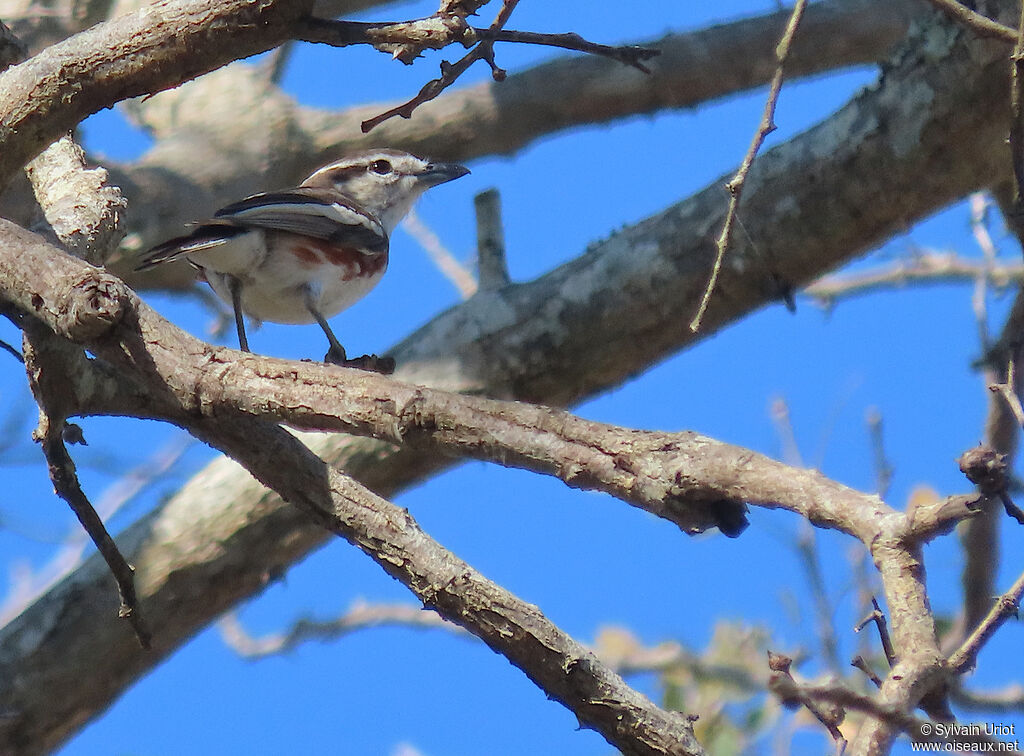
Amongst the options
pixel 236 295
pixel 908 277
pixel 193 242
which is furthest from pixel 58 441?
pixel 908 277

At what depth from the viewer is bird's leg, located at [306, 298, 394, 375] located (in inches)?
164

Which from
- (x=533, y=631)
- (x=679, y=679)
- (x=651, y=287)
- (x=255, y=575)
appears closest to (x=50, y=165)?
(x=255, y=575)

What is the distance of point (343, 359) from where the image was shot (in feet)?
15.1

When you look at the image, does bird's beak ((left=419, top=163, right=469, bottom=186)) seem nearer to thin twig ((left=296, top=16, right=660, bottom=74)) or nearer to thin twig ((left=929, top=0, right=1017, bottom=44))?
thin twig ((left=296, top=16, right=660, bottom=74))

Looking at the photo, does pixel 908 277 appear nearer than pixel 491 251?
No

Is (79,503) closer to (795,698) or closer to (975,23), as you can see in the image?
(795,698)

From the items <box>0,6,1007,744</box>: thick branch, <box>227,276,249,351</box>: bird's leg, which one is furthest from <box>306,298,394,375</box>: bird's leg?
<box>0,6,1007,744</box>: thick branch

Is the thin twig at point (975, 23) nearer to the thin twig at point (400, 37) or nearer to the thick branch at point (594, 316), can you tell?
the thin twig at point (400, 37)

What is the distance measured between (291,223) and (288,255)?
0.48 feet

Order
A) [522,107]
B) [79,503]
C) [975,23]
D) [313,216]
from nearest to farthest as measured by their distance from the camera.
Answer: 1. [975,23]
2. [79,503]
3. [313,216]
4. [522,107]

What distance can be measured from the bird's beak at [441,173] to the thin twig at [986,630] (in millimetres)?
5225

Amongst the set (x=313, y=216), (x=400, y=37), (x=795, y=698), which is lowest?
(x=795, y=698)

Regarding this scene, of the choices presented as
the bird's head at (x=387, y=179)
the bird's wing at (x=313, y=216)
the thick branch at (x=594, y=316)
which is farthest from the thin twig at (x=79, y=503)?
the bird's head at (x=387, y=179)

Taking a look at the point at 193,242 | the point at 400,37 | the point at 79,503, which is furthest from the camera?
the point at 193,242
